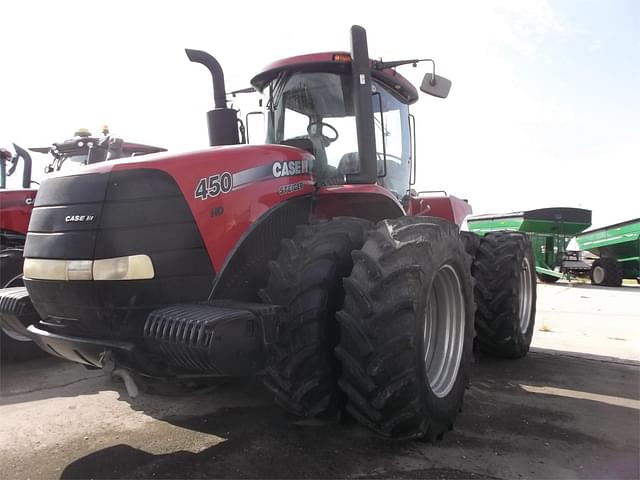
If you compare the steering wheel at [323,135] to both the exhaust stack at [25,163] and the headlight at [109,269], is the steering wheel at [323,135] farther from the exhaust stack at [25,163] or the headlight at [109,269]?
the exhaust stack at [25,163]

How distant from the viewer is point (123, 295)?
2588 millimetres

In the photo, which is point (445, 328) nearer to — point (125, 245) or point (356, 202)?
point (356, 202)

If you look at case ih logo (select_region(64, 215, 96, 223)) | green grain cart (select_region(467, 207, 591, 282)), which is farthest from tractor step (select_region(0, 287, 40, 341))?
green grain cart (select_region(467, 207, 591, 282))

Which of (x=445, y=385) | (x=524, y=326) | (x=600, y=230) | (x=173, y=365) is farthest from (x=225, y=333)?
(x=600, y=230)

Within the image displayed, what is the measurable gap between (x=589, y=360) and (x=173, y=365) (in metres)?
4.48

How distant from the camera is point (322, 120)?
3869 mm

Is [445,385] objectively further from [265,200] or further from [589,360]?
[589,360]

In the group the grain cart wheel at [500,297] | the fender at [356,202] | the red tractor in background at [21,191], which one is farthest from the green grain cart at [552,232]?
the fender at [356,202]

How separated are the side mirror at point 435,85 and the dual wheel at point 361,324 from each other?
3.62 feet

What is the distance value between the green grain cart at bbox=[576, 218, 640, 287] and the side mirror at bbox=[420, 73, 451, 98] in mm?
13954

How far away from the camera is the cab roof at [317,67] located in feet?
12.0

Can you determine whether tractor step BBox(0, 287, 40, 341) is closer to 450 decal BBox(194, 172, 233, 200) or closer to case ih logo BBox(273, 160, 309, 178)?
450 decal BBox(194, 172, 233, 200)

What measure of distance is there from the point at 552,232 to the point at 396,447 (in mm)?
14998

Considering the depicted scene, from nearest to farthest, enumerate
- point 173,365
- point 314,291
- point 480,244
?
point 173,365 → point 314,291 → point 480,244
